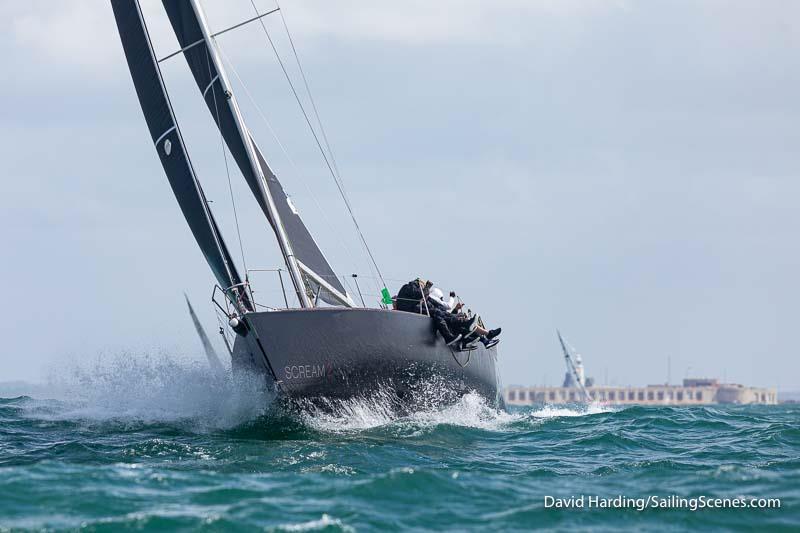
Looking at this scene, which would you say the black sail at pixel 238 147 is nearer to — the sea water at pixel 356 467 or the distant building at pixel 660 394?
the sea water at pixel 356 467

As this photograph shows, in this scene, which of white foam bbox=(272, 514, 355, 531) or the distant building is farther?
the distant building

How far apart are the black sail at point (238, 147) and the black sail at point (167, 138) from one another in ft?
1.75

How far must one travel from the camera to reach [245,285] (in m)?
14.1

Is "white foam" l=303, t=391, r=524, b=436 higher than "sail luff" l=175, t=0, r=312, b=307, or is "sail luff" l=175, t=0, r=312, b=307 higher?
"sail luff" l=175, t=0, r=312, b=307

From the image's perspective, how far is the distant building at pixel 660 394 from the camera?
137 metres

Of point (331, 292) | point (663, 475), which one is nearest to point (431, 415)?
point (331, 292)

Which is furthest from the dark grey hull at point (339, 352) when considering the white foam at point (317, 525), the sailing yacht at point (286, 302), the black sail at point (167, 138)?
the white foam at point (317, 525)

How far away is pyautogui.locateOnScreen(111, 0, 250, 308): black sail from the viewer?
15102 millimetres

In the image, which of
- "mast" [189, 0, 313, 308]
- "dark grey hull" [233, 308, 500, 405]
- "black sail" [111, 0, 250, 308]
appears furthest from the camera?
"black sail" [111, 0, 250, 308]

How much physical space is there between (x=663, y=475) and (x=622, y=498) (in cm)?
154

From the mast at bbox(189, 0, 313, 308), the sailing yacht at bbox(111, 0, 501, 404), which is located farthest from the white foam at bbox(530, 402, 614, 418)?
the mast at bbox(189, 0, 313, 308)

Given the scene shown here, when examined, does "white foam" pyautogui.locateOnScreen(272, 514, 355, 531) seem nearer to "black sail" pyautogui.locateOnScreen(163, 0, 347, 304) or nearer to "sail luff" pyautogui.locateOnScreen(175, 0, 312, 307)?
"sail luff" pyautogui.locateOnScreen(175, 0, 312, 307)

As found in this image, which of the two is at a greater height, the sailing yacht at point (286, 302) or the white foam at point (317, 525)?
the sailing yacht at point (286, 302)

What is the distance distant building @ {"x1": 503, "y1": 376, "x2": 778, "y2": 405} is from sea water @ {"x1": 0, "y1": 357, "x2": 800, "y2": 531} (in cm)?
11589
